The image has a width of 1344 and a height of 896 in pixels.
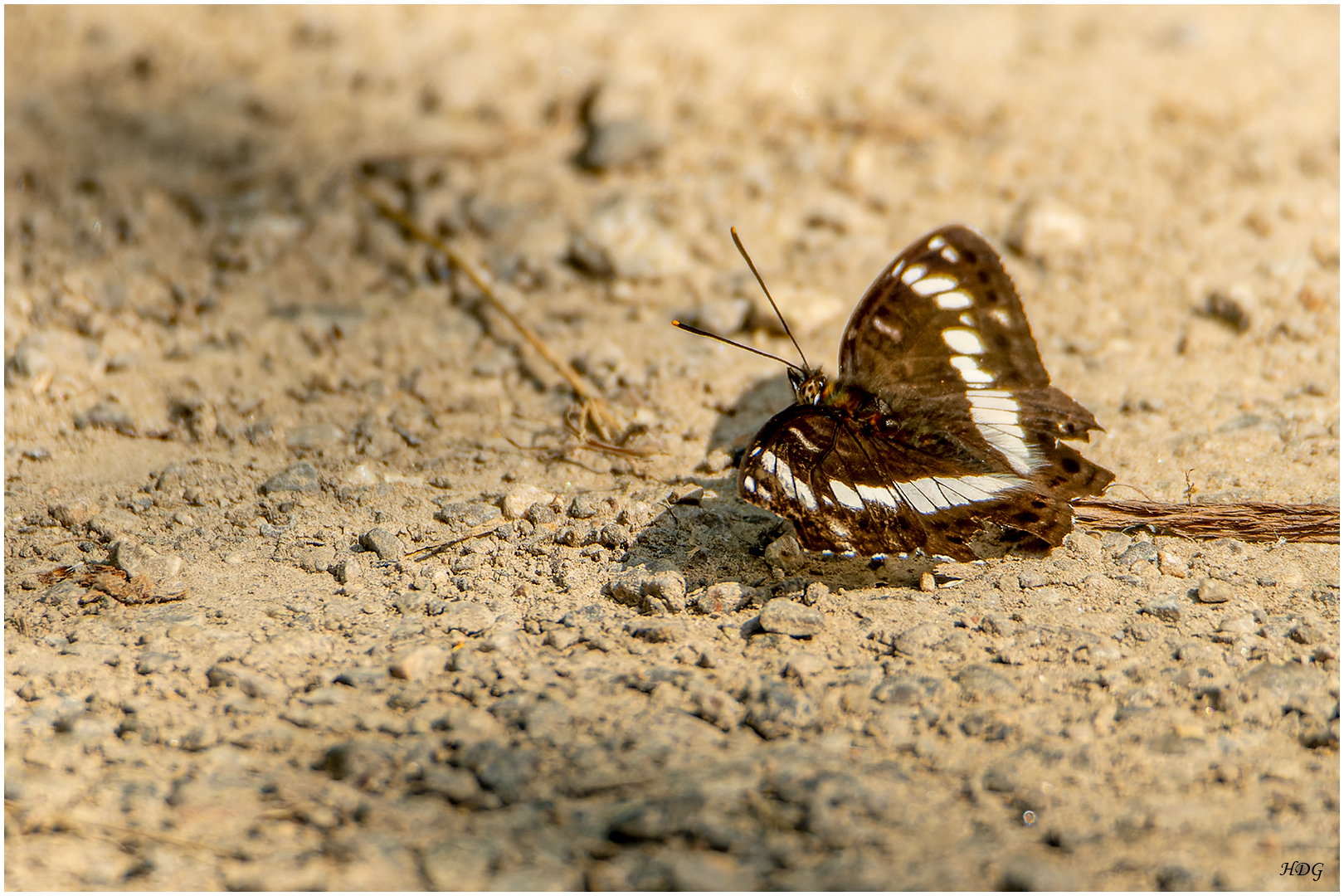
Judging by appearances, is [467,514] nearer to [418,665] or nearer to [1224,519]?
[418,665]

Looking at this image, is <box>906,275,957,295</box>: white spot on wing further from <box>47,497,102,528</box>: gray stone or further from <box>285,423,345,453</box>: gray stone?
<box>47,497,102,528</box>: gray stone

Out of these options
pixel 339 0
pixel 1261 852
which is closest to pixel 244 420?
pixel 339 0

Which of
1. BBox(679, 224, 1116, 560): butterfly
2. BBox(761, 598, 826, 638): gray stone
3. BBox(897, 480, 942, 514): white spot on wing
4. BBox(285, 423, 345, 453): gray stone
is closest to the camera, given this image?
BBox(761, 598, 826, 638): gray stone

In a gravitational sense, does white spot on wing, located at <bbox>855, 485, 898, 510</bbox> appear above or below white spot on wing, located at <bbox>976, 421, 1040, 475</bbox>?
below

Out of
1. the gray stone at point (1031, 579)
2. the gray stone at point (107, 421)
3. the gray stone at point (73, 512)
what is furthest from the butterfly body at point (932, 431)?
the gray stone at point (107, 421)

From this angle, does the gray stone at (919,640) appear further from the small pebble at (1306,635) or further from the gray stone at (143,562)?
the gray stone at (143,562)

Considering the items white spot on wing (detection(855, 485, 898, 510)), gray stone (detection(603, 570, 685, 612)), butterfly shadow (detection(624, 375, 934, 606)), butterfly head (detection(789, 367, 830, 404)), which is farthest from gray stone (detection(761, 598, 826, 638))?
butterfly head (detection(789, 367, 830, 404))

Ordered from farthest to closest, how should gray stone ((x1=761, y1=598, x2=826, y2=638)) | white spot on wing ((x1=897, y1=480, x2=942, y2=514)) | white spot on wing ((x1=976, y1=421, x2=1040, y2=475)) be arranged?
1. white spot on wing ((x1=976, y1=421, x2=1040, y2=475))
2. white spot on wing ((x1=897, y1=480, x2=942, y2=514))
3. gray stone ((x1=761, y1=598, x2=826, y2=638))
